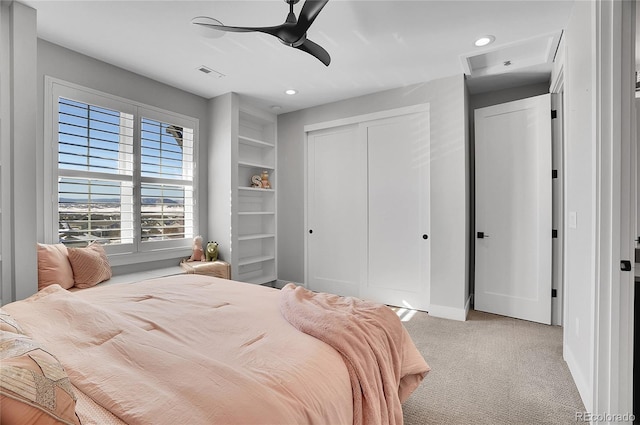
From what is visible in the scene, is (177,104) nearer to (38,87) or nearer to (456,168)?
(38,87)

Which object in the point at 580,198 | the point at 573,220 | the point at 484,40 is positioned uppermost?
the point at 484,40

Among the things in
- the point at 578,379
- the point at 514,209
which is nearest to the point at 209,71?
the point at 514,209

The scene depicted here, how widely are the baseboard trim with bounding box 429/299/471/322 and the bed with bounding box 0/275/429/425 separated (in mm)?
1900

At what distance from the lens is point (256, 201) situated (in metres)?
4.75

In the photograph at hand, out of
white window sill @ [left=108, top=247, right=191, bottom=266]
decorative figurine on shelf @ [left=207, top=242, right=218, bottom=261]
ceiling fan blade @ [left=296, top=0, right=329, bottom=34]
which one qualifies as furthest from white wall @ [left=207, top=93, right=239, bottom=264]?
ceiling fan blade @ [left=296, top=0, right=329, bottom=34]

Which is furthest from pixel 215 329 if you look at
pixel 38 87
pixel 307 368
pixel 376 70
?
pixel 376 70

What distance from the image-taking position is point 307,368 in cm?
117

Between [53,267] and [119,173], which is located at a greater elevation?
[119,173]

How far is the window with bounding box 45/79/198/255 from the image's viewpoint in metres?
2.86

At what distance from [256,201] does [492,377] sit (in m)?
3.58

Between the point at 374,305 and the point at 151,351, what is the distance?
1.15 metres

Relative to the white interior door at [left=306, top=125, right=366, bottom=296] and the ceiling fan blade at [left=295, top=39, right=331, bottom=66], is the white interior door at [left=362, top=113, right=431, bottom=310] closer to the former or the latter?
the white interior door at [left=306, top=125, right=366, bottom=296]

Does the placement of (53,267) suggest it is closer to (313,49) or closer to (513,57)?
(313,49)

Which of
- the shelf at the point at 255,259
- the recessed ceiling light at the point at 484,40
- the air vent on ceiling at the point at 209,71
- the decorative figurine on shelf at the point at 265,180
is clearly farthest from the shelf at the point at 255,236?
the recessed ceiling light at the point at 484,40
